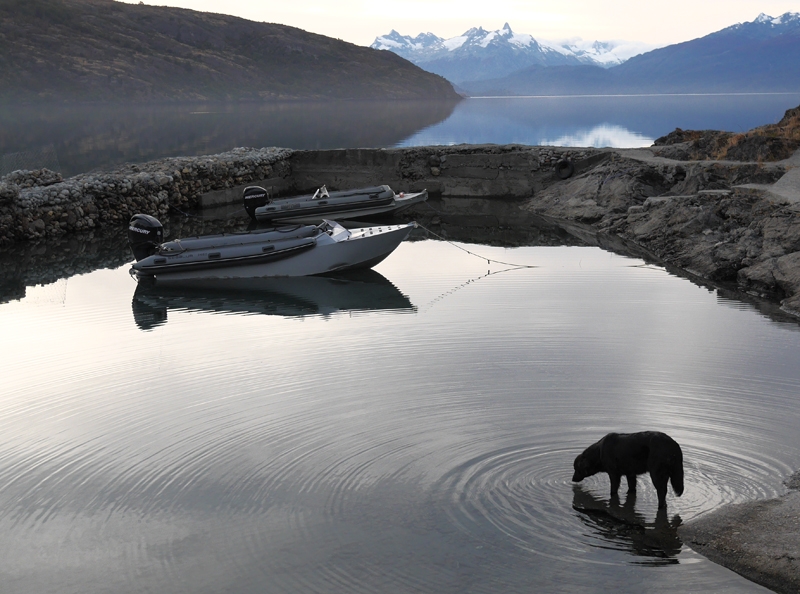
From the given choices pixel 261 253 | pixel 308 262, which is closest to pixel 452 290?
pixel 308 262

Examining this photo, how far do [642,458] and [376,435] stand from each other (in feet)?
9.49

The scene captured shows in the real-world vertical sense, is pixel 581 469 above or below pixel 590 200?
below

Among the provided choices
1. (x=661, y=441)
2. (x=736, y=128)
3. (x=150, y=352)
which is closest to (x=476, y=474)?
(x=661, y=441)

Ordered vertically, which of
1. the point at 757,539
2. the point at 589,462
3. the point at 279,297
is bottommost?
the point at 279,297

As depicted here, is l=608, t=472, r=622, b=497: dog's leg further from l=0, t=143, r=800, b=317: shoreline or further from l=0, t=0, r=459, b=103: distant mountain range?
l=0, t=0, r=459, b=103: distant mountain range

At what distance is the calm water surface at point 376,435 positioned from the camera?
6133mm

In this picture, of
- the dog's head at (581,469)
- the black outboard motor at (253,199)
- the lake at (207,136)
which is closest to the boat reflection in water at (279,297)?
the dog's head at (581,469)

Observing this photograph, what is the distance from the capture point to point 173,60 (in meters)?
141

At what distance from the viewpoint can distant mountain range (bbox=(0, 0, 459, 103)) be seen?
120m

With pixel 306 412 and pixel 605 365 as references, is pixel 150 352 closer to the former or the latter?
pixel 306 412

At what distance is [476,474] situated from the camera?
7340 mm

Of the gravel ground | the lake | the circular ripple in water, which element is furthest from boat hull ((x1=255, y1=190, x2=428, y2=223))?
the gravel ground

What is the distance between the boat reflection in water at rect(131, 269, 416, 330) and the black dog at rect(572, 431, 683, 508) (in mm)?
7355

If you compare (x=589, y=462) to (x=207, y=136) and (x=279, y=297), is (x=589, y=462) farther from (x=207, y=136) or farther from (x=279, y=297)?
(x=207, y=136)
